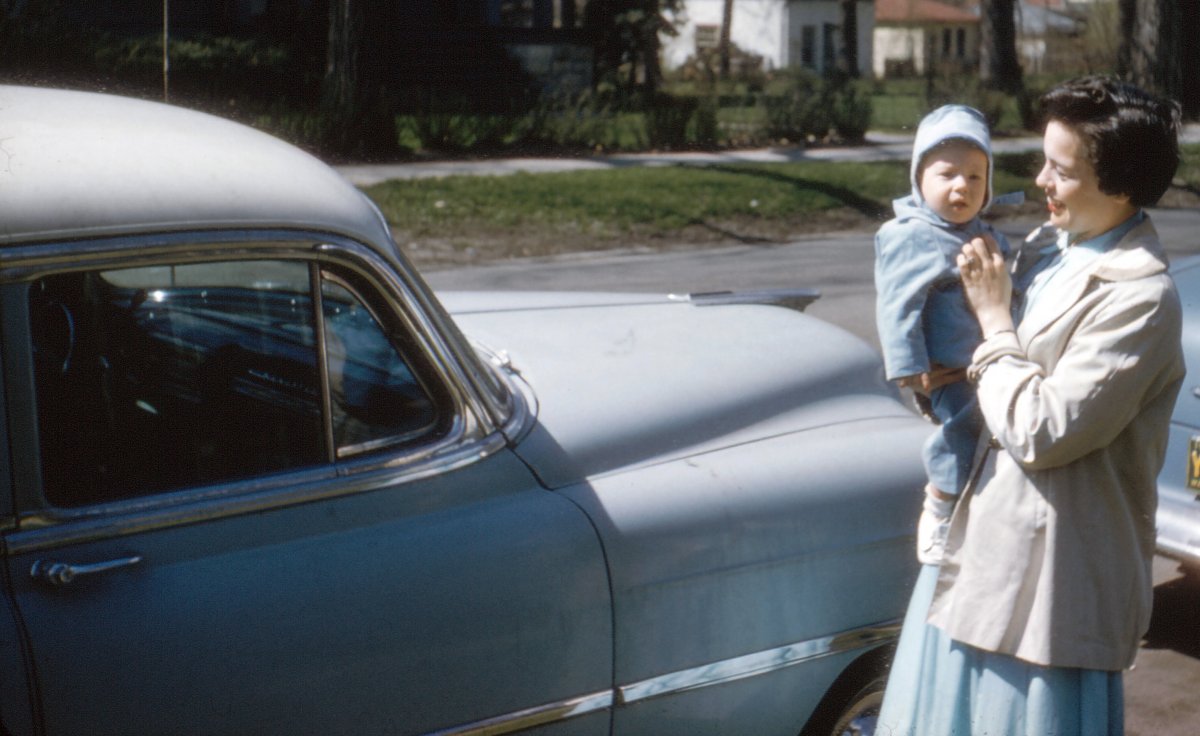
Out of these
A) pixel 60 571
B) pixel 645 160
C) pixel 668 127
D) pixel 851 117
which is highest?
pixel 851 117

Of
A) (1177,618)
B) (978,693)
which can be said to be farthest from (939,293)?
(1177,618)

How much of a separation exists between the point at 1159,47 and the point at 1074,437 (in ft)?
73.3

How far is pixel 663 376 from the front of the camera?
3.07 m

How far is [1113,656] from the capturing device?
2510mm

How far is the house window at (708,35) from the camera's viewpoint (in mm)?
61481

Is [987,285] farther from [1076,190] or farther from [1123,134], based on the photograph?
[1123,134]

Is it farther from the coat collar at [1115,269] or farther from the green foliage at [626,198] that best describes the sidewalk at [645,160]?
the coat collar at [1115,269]

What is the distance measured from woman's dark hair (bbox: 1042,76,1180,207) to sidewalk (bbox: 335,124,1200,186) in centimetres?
1415

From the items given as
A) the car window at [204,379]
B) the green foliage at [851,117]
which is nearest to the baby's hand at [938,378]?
the car window at [204,379]

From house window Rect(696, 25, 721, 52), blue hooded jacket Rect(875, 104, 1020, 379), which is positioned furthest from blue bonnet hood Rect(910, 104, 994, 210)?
house window Rect(696, 25, 721, 52)

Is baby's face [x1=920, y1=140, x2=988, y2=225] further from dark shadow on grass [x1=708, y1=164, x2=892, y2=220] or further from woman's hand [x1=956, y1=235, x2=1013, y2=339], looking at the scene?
dark shadow on grass [x1=708, y1=164, x2=892, y2=220]

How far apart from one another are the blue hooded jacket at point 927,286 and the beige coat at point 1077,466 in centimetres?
16

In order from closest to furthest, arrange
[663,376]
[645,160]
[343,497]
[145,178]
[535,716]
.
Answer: [145,178] → [343,497] → [535,716] → [663,376] → [645,160]

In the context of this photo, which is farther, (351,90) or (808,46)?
(808,46)
